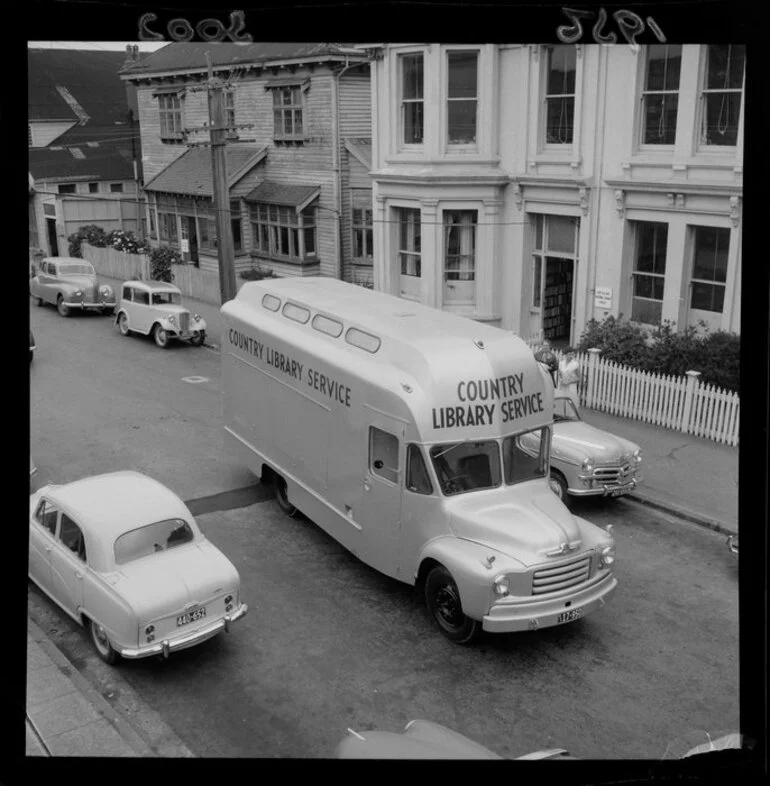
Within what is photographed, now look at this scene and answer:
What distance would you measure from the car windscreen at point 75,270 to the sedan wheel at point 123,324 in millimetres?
1945

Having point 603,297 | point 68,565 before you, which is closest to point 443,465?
A: point 603,297

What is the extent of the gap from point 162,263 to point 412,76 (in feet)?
11.5

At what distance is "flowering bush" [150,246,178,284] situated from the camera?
792cm

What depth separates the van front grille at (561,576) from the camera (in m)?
6.31

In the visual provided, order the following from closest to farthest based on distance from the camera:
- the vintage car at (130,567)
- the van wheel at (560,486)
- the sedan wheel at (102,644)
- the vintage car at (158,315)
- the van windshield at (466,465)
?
1. the vintage car at (130,567)
2. the sedan wheel at (102,644)
3. the van windshield at (466,465)
4. the vintage car at (158,315)
5. the van wheel at (560,486)

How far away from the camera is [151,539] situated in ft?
20.8

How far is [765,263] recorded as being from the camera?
408 centimetres

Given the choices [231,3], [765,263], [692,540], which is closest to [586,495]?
[692,540]

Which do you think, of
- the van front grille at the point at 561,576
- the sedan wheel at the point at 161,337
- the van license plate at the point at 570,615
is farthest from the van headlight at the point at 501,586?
the sedan wheel at the point at 161,337

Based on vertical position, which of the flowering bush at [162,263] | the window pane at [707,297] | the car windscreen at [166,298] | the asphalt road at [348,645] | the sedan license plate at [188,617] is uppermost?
the flowering bush at [162,263]

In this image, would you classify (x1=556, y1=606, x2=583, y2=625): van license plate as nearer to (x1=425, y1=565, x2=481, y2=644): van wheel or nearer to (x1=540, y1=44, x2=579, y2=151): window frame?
(x1=425, y1=565, x2=481, y2=644): van wheel

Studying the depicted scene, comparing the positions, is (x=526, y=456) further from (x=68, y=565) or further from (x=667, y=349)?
(x=68, y=565)

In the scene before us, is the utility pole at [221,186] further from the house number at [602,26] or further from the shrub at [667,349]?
the shrub at [667,349]

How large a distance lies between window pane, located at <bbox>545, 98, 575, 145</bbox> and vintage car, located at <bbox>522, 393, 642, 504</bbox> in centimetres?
307
